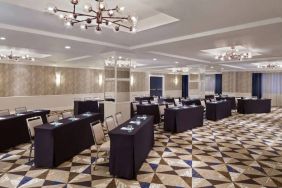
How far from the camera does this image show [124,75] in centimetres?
859

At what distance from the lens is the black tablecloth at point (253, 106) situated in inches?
500

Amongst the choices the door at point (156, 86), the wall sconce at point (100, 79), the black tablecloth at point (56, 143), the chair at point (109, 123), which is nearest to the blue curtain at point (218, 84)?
the door at point (156, 86)

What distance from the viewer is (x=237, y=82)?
18.6 metres

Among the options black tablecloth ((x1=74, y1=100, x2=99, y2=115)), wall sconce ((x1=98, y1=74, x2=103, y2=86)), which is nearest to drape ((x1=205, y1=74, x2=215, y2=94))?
wall sconce ((x1=98, y1=74, x2=103, y2=86))

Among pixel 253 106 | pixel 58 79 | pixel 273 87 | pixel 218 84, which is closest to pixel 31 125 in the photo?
pixel 58 79

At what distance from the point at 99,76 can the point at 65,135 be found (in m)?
11.2

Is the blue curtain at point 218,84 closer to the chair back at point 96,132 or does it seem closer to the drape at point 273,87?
the drape at point 273,87

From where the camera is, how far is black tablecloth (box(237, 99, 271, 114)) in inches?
500

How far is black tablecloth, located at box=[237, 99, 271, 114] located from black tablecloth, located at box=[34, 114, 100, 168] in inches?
412

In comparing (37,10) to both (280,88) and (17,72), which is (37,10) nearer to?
(17,72)

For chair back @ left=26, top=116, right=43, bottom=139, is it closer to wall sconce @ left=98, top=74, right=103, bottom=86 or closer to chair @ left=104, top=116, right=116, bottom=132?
chair @ left=104, top=116, right=116, bottom=132

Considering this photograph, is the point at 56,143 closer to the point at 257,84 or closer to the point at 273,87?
the point at 257,84

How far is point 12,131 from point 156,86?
51.3 feet

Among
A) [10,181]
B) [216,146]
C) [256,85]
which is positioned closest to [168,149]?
[216,146]
